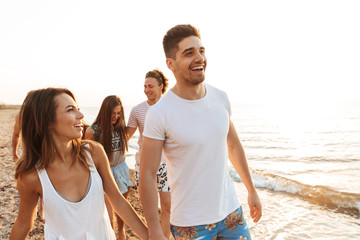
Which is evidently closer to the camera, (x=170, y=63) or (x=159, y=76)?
(x=170, y=63)

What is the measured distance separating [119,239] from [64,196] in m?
3.01

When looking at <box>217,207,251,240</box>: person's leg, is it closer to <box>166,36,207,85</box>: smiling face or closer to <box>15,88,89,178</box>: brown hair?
<box>166,36,207,85</box>: smiling face

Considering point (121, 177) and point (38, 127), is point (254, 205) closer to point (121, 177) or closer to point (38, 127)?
point (38, 127)

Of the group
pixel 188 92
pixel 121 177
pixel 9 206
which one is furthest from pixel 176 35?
pixel 9 206

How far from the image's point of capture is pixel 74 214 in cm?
181

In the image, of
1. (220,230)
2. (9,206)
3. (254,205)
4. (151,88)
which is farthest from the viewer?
(9,206)

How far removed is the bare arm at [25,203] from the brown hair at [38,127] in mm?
81

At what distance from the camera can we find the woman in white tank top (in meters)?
1.79

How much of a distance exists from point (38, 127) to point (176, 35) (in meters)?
1.24

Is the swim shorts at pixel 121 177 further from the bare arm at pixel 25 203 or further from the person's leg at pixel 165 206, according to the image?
the bare arm at pixel 25 203

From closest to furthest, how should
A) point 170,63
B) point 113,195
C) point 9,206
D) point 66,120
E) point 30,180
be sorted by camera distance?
1. point 30,180
2. point 66,120
3. point 113,195
4. point 170,63
5. point 9,206

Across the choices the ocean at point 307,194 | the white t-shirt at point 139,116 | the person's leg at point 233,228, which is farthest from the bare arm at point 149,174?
the ocean at point 307,194

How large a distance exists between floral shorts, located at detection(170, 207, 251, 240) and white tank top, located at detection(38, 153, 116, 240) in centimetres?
57

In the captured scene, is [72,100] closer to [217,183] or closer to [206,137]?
[206,137]
